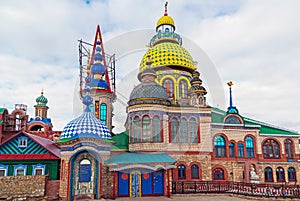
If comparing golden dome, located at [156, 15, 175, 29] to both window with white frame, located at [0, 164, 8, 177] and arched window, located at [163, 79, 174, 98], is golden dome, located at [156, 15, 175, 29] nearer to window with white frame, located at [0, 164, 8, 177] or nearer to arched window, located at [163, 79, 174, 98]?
arched window, located at [163, 79, 174, 98]

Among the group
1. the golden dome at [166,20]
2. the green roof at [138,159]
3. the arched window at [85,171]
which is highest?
the golden dome at [166,20]

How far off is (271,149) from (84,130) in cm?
1819

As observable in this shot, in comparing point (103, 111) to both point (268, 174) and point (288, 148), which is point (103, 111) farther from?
point (288, 148)

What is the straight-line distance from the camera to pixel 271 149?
2498 cm

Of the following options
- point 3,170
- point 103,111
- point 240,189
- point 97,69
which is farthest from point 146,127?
point 3,170

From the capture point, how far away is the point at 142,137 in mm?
20391

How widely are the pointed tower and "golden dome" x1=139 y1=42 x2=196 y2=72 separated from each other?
16.9 ft

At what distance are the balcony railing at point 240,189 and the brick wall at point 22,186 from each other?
8.95m

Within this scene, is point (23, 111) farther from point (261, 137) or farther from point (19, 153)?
point (261, 137)

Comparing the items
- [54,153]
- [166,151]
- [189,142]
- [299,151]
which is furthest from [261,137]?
[54,153]

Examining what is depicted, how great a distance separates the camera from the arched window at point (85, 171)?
1653 cm

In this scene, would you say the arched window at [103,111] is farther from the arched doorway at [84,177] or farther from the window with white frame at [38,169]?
the arched doorway at [84,177]

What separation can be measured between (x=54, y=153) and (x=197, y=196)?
35.2 ft

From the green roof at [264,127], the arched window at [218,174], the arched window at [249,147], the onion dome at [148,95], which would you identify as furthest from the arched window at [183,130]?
the arched window at [249,147]
